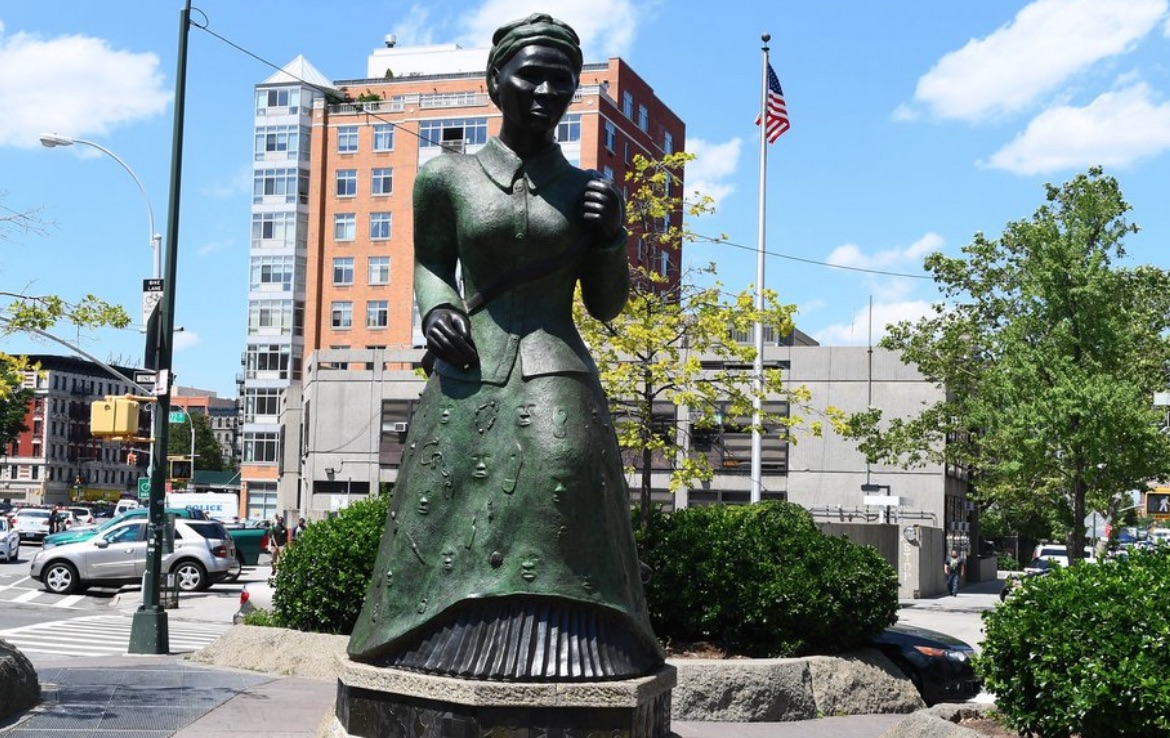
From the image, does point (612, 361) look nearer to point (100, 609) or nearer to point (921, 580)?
point (100, 609)

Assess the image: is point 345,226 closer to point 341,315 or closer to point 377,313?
→ point 341,315

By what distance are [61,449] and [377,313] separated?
7074 cm

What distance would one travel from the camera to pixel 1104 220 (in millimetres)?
28094

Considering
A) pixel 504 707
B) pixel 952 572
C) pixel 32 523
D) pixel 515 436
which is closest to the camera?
pixel 504 707

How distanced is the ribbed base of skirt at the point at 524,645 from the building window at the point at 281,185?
66.9 meters

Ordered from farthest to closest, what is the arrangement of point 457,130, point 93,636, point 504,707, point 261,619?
point 457,130 → point 93,636 → point 261,619 → point 504,707

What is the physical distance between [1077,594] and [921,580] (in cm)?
3047

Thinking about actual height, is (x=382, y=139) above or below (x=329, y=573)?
above

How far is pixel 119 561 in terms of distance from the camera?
28.2 metres

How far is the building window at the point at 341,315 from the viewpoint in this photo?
226ft

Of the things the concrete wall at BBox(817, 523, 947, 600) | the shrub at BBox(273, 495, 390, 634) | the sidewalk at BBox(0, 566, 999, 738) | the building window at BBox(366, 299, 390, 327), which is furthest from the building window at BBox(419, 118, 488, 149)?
the sidewalk at BBox(0, 566, 999, 738)

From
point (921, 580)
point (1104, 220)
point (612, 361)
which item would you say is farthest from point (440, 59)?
point (612, 361)

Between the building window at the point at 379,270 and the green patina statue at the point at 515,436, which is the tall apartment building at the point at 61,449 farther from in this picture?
the green patina statue at the point at 515,436

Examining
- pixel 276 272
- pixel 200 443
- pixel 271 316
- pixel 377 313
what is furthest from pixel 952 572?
pixel 200 443
